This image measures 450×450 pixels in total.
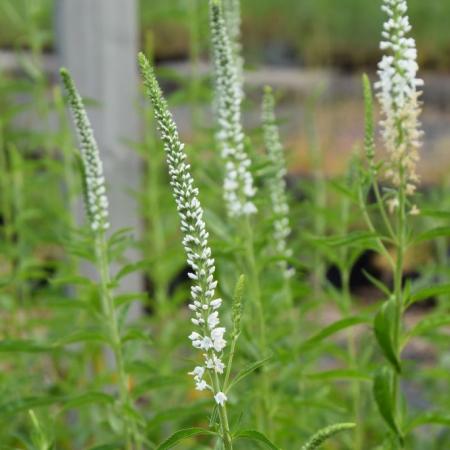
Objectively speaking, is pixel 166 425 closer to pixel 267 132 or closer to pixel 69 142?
pixel 69 142

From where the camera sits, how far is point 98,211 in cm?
205

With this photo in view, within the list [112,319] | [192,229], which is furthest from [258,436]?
[112,319]

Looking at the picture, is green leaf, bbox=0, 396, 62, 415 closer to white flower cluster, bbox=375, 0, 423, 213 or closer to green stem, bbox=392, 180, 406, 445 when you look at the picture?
green stem, bbox=392, 180, 406, 445

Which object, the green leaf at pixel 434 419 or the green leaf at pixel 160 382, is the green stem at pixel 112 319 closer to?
the green leaf at pixel 160 382

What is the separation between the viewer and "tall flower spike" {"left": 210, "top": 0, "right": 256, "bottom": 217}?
6.32 feet

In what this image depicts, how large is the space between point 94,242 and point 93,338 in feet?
0.73

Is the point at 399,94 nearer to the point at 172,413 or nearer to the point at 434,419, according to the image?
the point at 434,419

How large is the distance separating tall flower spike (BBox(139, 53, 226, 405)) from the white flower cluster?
532 millimetres

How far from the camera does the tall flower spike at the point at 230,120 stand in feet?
6.32

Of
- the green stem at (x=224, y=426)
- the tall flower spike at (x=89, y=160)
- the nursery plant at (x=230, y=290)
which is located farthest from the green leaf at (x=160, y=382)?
the green stem at (x=224, y=426)

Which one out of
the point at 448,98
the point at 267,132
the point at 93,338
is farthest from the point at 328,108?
the point at 93,338

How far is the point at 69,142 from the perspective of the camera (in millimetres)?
3193

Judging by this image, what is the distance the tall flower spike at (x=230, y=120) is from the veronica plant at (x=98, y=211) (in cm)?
30

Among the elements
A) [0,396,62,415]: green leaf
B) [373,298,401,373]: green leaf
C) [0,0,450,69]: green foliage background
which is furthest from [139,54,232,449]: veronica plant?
[0,0,450,69]: green foliage background
